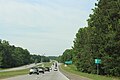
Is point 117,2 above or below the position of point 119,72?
above

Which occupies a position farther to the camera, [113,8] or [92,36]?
[92,36]

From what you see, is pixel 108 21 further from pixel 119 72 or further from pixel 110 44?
pixel 119 72

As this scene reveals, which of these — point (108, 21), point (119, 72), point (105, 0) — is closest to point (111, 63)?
point (119, 72)

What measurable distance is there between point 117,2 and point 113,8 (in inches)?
97.1

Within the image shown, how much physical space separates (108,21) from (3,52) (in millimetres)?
108056

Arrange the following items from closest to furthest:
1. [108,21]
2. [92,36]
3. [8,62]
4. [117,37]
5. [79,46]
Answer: [117,37] → [108,21] → [92,36] → [79,46] → [8,62]

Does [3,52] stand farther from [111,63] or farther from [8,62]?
[111,63]

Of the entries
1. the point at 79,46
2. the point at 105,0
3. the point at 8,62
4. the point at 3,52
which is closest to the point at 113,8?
the point at 105,0

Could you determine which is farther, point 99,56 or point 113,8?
point 99,56

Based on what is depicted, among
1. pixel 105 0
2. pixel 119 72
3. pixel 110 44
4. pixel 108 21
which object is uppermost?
pixel 105 0

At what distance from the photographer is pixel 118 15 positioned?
5650 cm

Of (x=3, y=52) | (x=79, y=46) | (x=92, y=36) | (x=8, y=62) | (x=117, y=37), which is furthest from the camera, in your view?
(x=8, y=62)

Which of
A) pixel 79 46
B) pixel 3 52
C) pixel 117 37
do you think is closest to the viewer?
pixel 117 37

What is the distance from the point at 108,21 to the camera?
5831 centimetres
